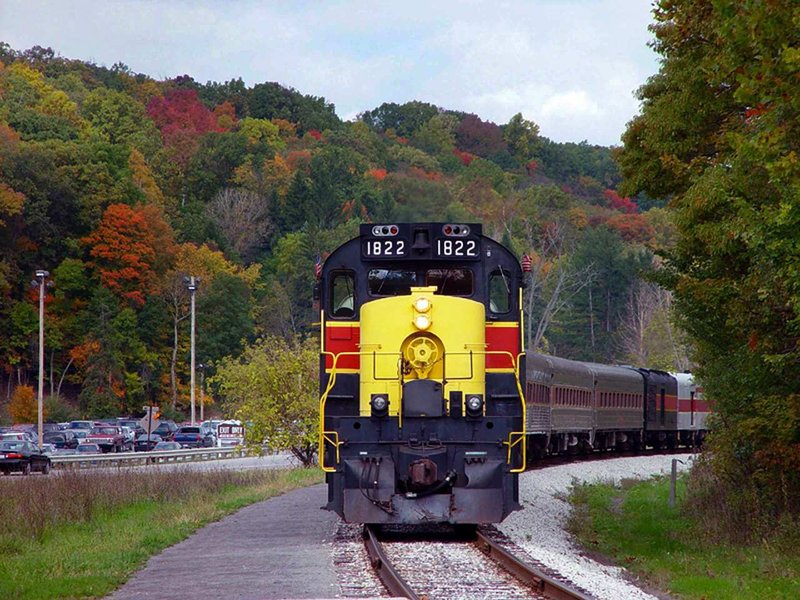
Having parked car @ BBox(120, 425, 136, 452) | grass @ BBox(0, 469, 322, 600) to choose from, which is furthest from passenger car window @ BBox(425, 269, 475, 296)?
parked car @ BBox(120, 425, 136, 452)

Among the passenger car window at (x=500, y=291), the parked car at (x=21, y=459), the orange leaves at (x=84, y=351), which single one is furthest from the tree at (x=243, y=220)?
the passenger car window at (x=500, y=291)

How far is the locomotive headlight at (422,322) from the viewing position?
17.9 m

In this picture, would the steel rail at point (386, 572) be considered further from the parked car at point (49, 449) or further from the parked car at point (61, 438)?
the parked car at point (61, 438)

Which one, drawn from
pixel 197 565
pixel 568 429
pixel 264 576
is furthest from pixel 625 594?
pixel 568 429

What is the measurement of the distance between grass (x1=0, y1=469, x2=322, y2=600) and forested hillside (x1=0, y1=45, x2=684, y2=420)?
26696 millimetres

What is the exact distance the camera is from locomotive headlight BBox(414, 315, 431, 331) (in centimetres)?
1794

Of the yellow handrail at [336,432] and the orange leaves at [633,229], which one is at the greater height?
the orange leaves at [633,229]

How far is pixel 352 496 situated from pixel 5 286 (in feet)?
217

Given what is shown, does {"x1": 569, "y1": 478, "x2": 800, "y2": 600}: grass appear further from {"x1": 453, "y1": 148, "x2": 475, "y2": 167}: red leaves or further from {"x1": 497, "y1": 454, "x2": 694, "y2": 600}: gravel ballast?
{"x1": 453, "y1": 148, "x2": 475, "y2": 167}: red leaves

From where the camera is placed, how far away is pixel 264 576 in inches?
604

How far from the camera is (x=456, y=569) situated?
51.5 ft

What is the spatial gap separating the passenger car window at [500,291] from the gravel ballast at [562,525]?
3389 mm

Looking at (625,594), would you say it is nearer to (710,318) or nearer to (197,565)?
(197,565)

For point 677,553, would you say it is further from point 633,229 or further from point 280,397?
point 633,229
